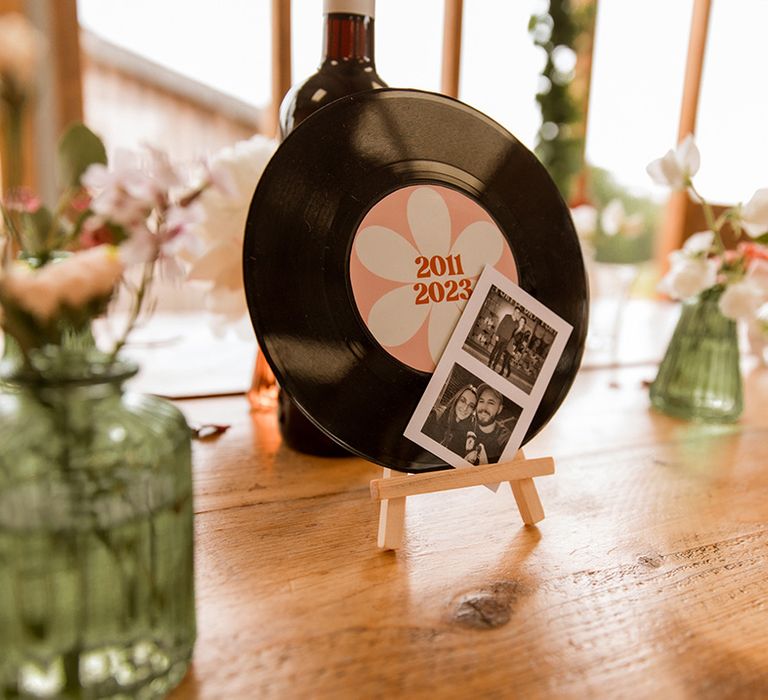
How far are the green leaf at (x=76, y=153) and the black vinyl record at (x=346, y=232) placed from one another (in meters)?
0.15

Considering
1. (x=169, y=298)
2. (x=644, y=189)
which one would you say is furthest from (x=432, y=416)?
(x=644, y=189)

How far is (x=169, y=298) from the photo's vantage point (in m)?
2.13

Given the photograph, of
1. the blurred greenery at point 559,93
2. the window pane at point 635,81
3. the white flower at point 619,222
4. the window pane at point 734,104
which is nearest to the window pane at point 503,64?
the blurred greenery at point 559,93

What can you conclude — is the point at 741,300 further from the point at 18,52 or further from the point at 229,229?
the point at 18,52

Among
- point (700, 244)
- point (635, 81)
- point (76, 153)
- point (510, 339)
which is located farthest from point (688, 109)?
point (76, 153)

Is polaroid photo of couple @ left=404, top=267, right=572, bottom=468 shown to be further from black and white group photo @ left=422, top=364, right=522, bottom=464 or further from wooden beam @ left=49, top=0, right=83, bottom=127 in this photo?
wooden beam @ left=49, top=0, right=83, bottom=127

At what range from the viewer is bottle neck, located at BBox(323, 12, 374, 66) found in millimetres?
748

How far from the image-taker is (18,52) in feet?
1.10

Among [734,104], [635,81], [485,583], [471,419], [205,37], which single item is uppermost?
[205,37]

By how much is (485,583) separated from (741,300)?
0.66 m

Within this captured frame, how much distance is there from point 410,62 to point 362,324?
258cm

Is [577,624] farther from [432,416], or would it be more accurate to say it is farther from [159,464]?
[159,464]

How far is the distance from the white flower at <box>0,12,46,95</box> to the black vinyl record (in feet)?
0.78

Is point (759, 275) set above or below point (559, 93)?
below
